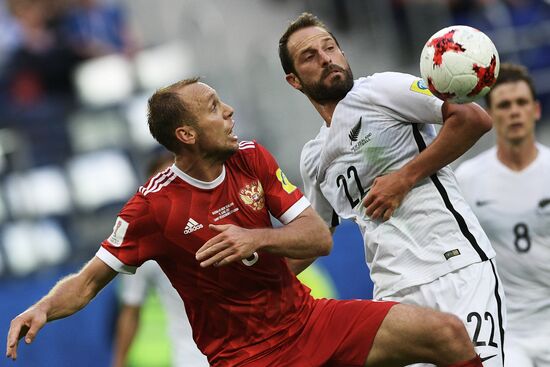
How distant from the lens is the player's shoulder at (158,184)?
5.09m

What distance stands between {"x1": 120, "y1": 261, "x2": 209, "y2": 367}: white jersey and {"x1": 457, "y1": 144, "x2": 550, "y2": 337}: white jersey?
211 centimetres

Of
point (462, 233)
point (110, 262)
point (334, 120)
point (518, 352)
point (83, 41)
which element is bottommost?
point (518, 352)

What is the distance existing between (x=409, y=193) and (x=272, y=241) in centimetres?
99

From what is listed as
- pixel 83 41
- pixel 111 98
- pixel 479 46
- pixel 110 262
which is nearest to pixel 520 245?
pixel 479 46

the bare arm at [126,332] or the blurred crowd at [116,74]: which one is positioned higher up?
the blurred crowd at [116,74]

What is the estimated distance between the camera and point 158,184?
5141mm

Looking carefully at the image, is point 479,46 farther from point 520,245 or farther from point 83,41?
point 83,41

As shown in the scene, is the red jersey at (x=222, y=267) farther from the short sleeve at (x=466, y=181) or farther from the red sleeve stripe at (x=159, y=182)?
the short sleeve at (x=466, y=181)

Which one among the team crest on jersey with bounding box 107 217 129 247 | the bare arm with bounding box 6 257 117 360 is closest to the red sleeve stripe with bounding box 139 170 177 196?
the team crest on jersey with bounding box 107 217 129 247

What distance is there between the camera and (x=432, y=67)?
5152 mm

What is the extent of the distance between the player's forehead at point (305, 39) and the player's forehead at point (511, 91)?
6.16 ft

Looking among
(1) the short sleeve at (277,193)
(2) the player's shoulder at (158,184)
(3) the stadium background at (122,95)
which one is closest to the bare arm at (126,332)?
(3) the stadium background at (122,95)

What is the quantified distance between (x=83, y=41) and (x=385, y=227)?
6640mm

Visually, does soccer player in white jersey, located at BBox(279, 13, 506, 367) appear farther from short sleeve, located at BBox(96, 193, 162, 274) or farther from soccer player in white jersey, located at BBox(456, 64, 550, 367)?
soccer player in white jersey, located at BBox(456, 64, 550, 367)
